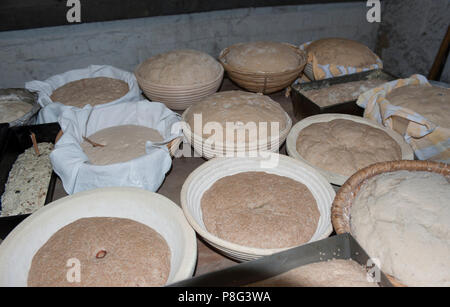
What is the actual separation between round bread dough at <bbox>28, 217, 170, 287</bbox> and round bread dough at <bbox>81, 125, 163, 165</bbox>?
445 millimetres

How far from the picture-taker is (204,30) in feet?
9.49

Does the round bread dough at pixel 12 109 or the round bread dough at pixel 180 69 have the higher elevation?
the round bread dough at pixel 180 69

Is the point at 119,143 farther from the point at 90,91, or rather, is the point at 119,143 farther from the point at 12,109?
the point at 12,109

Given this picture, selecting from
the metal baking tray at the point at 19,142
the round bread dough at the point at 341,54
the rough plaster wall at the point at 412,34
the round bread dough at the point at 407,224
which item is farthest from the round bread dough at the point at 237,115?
the rough plaster wall at the point at 412,34

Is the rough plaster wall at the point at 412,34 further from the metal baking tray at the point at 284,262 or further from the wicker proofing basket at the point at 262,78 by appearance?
the metal baking tray at the point at 284,262

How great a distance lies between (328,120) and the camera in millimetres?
1874

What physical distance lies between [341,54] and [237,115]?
1428mm

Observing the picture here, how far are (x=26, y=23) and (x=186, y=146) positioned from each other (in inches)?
66.3

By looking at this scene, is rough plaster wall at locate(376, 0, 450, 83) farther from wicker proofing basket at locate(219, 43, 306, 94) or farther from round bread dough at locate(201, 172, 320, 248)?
round bread dough at locate(201, 172, 320, 248)

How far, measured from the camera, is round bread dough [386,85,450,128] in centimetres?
174

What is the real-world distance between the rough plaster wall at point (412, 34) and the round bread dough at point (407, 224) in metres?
2.31

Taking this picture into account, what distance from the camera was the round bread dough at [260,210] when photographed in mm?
1186

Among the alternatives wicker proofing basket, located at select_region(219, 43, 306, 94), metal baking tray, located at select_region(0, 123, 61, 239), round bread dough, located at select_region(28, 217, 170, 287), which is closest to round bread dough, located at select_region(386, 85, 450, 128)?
wicker proofing basket, located at select_region(219, 43, 306, 94)

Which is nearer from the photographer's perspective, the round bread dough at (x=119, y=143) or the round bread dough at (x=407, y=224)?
the round bread dough at (x=407, y=224)
